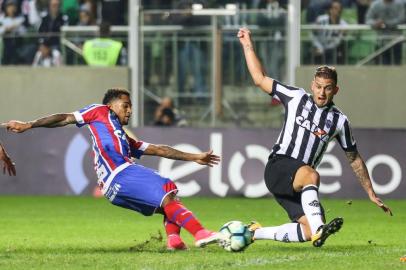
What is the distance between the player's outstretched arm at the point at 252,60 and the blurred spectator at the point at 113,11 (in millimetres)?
10161

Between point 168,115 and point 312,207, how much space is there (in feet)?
32.7

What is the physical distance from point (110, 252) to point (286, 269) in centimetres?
206

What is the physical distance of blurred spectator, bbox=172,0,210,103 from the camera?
19828 mm

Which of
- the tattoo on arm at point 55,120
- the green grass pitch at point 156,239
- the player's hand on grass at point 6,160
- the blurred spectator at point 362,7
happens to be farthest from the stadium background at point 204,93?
the player's hand on grass at point 6,160

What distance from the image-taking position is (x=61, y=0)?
67.8 ft

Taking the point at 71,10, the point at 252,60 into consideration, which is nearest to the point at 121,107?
the point at 252,60

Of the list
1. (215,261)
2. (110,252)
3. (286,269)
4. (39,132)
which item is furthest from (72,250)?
(39,132)

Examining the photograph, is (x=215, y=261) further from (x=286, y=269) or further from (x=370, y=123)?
(x=370, y=123)

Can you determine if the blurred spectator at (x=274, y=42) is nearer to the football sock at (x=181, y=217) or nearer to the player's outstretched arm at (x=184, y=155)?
the player's outstretched arm at (x=184, y=155)

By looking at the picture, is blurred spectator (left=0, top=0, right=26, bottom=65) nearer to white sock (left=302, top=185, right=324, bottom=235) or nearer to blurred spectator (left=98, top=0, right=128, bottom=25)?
blurred spectator (left=98, top=0, right=128, bottom=25)

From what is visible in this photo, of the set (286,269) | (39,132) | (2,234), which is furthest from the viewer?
(39,132)

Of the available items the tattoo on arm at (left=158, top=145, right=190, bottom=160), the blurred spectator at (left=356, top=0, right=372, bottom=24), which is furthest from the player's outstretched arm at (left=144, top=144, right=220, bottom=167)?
the blurred spectator at (left=356, top=0, right=372, bottom=24)

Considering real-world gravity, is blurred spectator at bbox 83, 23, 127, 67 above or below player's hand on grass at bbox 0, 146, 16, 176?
above

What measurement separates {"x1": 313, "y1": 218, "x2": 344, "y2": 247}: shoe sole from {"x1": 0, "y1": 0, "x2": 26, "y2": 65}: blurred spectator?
11.2 meters
